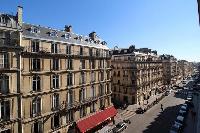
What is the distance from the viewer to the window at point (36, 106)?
34.9m

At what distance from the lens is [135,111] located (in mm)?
61219

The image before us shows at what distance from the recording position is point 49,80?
3778 centimetres

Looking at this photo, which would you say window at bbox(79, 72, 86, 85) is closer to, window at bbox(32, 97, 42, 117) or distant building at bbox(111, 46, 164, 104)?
window at bbox(32, 97, 42, 117)

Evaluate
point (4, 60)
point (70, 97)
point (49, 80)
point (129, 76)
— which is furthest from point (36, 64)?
point (129, 76)

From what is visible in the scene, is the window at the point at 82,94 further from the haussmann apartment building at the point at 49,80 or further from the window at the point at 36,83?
the window at the point at 36,83

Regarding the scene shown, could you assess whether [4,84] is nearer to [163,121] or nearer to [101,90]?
[101,90]

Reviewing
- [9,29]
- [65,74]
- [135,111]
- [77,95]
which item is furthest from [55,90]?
[135,111]

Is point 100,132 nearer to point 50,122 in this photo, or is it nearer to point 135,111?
point 50,122

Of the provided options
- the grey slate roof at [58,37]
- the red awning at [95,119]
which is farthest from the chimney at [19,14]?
the red awning at [95,119]

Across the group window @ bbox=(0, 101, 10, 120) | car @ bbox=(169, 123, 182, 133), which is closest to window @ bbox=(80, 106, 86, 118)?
car @ bbox=(169, 123, 182, 133)

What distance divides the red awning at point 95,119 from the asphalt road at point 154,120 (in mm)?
5490

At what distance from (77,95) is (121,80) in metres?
27.8

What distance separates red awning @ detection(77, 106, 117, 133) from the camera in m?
42.5

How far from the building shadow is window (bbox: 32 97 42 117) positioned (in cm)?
2199
